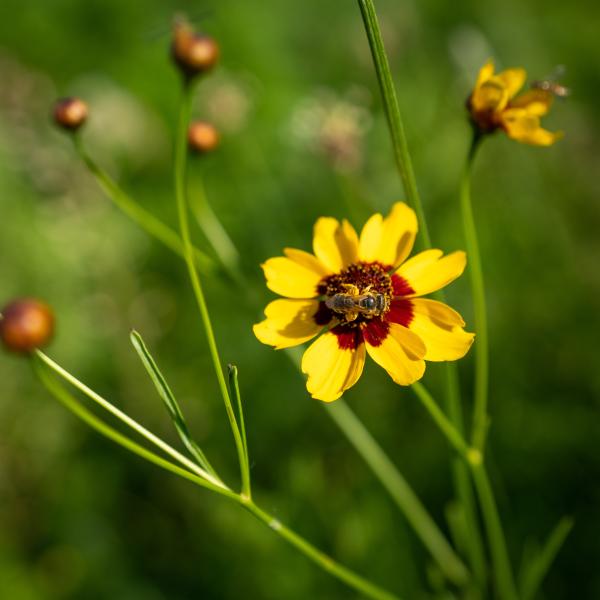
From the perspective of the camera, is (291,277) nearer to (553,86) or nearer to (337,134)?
(553,86)

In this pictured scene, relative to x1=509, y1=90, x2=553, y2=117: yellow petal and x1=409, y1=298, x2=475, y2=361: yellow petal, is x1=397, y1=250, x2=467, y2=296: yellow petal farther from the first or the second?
x1=509, y1=90, x2=553, y2=117: yellow petal

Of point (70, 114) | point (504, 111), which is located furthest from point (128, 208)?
point (504, 111)

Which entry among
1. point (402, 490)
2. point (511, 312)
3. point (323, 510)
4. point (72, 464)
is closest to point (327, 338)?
point (402, 490)

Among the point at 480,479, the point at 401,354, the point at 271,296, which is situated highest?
the point at 271,296

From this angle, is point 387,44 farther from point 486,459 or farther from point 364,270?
point 364,270

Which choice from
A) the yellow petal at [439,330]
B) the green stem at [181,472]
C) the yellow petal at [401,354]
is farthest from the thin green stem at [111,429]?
the yellow petal at [439,330]

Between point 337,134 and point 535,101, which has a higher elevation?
point 337,134
